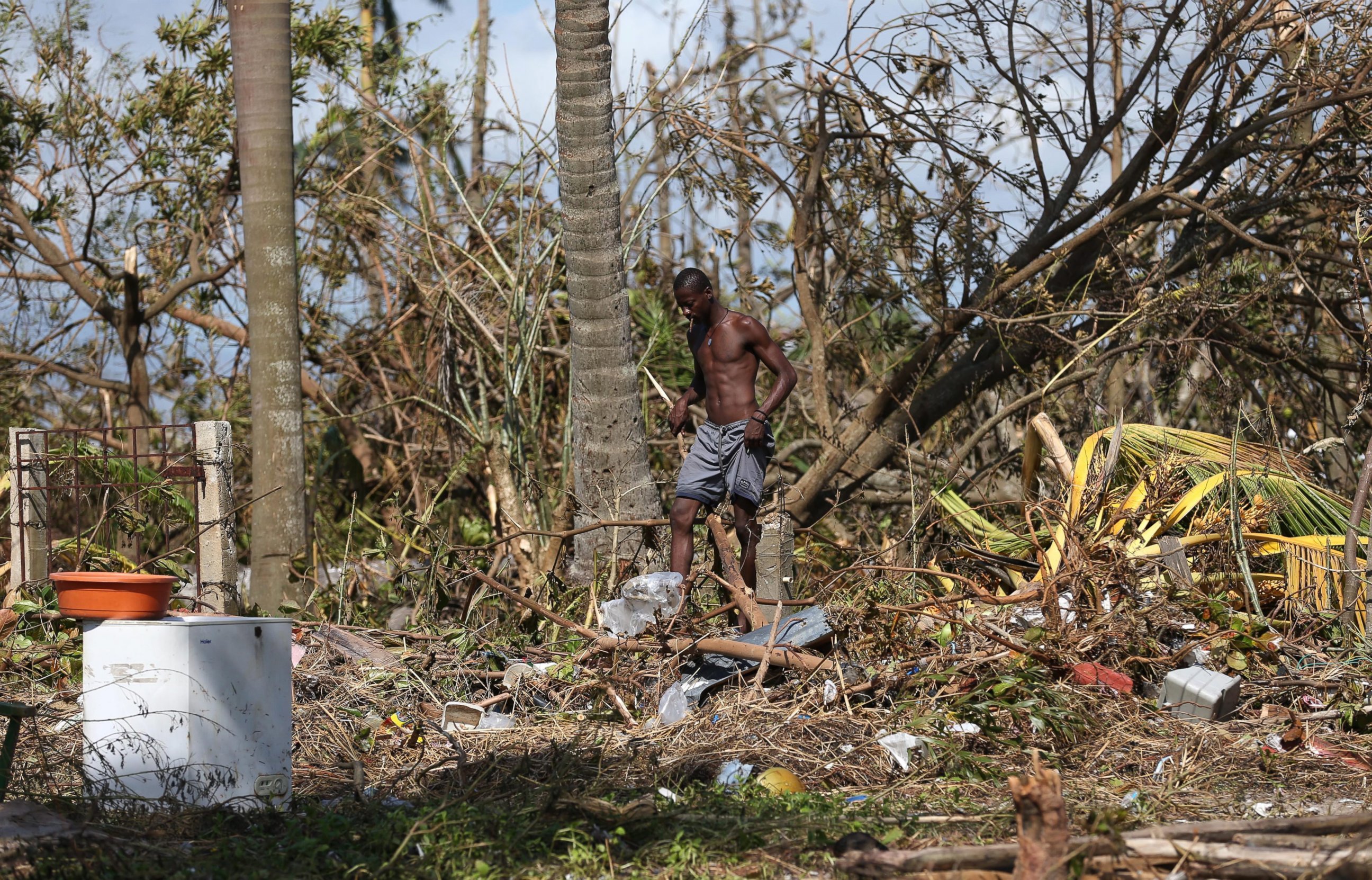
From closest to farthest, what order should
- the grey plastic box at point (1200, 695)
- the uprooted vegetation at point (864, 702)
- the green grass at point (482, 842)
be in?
the green grass at point (482, 842), the uprooted vegetation at point (864, 702), the grey plastic box at point (1200, 695)

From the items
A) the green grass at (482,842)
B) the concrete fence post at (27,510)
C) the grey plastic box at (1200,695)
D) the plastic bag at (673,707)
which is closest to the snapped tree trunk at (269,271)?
the concrete fence post at (27,510)

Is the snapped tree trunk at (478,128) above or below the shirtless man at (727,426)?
above

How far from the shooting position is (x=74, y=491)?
648 centimetres

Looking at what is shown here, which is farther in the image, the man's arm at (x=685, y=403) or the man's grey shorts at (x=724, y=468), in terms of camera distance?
the man's arm at (x=685, y=403)

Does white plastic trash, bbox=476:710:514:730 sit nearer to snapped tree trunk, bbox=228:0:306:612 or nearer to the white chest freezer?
the white chest freezer

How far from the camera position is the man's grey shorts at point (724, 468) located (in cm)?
592

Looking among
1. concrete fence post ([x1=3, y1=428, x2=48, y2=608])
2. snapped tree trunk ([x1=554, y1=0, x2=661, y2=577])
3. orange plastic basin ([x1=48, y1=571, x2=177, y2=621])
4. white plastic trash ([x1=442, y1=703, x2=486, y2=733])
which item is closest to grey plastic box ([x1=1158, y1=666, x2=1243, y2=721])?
white plastic trash ([x1=442, y1=703, x2=486, y2=733])

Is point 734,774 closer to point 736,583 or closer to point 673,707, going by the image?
point 673,707

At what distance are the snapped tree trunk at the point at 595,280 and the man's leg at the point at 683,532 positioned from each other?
3.00ft

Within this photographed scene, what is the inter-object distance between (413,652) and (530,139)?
14.0 ft

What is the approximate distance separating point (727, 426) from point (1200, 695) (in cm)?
249

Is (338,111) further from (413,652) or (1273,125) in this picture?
(1273,125)

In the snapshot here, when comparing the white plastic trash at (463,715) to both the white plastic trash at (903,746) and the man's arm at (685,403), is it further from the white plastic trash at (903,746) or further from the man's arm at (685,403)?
the man's arm at (685,403)

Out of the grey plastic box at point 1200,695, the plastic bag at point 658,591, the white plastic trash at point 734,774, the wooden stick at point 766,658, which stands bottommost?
the white plastic trash at point 734,774
